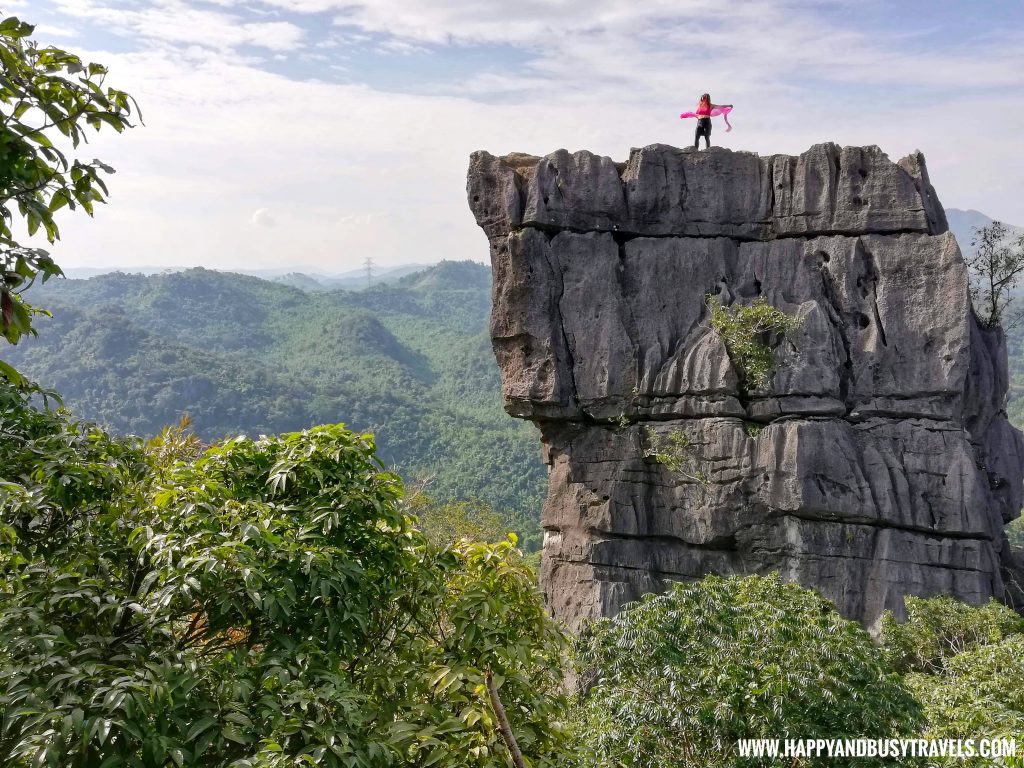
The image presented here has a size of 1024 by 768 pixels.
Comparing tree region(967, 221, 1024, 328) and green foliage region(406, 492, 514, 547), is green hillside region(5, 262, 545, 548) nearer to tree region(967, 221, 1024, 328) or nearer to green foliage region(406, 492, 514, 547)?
green foliage region(406, 492, 514, 547)

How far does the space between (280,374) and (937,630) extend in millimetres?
76320

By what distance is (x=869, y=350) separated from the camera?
16.3 meters

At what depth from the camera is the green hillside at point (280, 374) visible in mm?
64000

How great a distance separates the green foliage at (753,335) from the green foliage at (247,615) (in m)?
11.7

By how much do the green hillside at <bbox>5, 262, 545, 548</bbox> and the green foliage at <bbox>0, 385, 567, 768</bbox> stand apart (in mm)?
40118

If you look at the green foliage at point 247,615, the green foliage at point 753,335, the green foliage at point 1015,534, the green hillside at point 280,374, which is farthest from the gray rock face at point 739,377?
the green hillside at point 280,374

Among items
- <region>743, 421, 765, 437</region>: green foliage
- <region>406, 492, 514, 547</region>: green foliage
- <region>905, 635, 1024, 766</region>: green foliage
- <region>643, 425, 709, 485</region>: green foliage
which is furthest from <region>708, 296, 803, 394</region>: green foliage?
<region>406, 492, 514, 547</region>: green foliage

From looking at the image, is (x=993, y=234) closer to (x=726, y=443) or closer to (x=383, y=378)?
(x=726, y=443)

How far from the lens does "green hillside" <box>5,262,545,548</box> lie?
210 feet

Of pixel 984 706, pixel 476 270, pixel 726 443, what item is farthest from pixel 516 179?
pixel 476 270

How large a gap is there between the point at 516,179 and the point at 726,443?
6.65 m

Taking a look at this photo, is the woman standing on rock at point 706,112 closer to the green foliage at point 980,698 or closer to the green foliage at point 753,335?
the green foliage at point 753,335

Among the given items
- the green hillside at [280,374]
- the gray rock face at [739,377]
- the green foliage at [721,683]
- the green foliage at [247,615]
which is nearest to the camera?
the green foliage at [247,615]

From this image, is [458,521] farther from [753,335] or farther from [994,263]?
[994,263]
